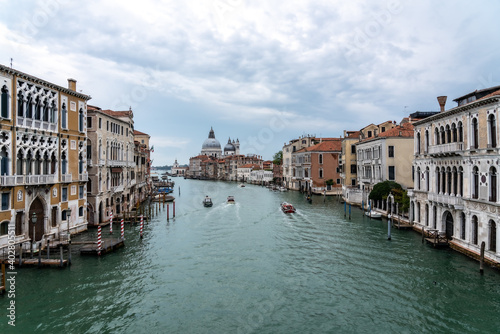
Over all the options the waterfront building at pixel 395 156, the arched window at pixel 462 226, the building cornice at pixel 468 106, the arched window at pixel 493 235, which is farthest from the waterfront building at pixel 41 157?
the waterfront building at pixel 395 156

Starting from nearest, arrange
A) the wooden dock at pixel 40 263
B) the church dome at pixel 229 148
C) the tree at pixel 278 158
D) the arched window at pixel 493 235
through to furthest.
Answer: the arched window at pixel 493 235 → the wooden dock at pixel 40 263 → the tree at pixel 278 158 → the church dome at pixel 229 148

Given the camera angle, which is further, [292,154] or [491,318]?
[292,154]

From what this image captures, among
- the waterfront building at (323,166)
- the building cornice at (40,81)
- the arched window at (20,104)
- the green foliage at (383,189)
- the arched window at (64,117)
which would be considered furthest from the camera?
the waterfront building at (323,166)

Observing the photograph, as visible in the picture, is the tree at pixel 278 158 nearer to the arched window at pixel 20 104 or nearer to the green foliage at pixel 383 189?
the green foliage at pixel 383 189

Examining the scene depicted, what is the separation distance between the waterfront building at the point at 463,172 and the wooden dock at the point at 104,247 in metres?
19.0

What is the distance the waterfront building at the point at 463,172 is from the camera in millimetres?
15969

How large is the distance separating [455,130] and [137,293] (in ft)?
59.7

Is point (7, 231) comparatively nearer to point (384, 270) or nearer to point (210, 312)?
point (210, 312)

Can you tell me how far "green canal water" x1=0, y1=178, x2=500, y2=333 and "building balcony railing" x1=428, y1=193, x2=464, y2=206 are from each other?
106 inches

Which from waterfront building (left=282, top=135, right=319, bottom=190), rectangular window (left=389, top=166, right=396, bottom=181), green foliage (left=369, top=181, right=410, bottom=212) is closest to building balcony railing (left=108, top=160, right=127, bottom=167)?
green foliage (left=369, top=181, right=410, bottom=212)

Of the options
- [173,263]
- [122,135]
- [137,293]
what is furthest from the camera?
[122,135]

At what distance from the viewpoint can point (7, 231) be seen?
16906 mm

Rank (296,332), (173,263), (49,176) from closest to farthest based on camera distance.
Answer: (296,332) < (173,263) < (49,176)

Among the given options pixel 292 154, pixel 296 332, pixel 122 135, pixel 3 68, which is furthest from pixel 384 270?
pixel 292 154
